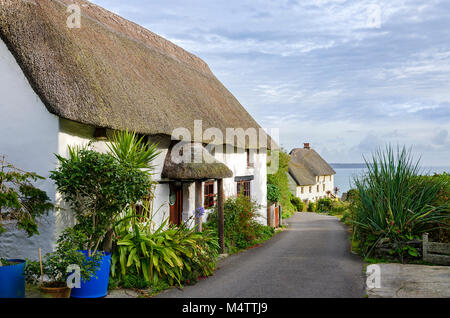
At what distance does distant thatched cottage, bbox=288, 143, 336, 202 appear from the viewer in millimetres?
39750

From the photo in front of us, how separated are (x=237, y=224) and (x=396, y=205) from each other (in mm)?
4799

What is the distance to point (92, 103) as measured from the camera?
7742 mm

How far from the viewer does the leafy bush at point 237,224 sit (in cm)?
1258

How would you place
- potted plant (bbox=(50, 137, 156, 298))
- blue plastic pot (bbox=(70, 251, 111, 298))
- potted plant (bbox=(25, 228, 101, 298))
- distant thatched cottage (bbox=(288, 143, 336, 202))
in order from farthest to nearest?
distant thatched cottage (bbox=(288, 143, 336, 202)) < potted plant (bbox=(50, 137, 156, 298)) < blue plastic pot (bbox=(70, 251, 111, 298)) < potted plant (bbox=(25, 228, 101, 298))

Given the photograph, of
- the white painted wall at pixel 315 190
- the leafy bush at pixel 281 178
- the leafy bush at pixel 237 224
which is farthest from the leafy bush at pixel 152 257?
the white painted wall at pixel 315 190

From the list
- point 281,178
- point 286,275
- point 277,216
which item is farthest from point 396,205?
point 281,178

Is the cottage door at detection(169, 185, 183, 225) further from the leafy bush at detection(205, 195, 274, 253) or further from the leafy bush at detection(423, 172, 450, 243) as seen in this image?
the leafy bush at detection(423, 172, 450, 243)

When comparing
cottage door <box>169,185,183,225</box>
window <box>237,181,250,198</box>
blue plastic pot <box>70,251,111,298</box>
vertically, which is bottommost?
blue plastic pot <box>70,251,111,298</box>

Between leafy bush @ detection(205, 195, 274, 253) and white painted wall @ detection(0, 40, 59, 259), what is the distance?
18.8 feet

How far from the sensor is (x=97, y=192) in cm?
710

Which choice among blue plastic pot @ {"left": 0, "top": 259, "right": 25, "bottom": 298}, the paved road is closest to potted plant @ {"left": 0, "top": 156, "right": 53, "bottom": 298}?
blue plastic pot @ {"left": 0, "top": 259, "right": 25, "bottom": 298}

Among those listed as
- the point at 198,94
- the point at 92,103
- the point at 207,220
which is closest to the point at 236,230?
the point at 207,220

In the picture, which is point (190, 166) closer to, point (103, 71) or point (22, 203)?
point (103, 71)
